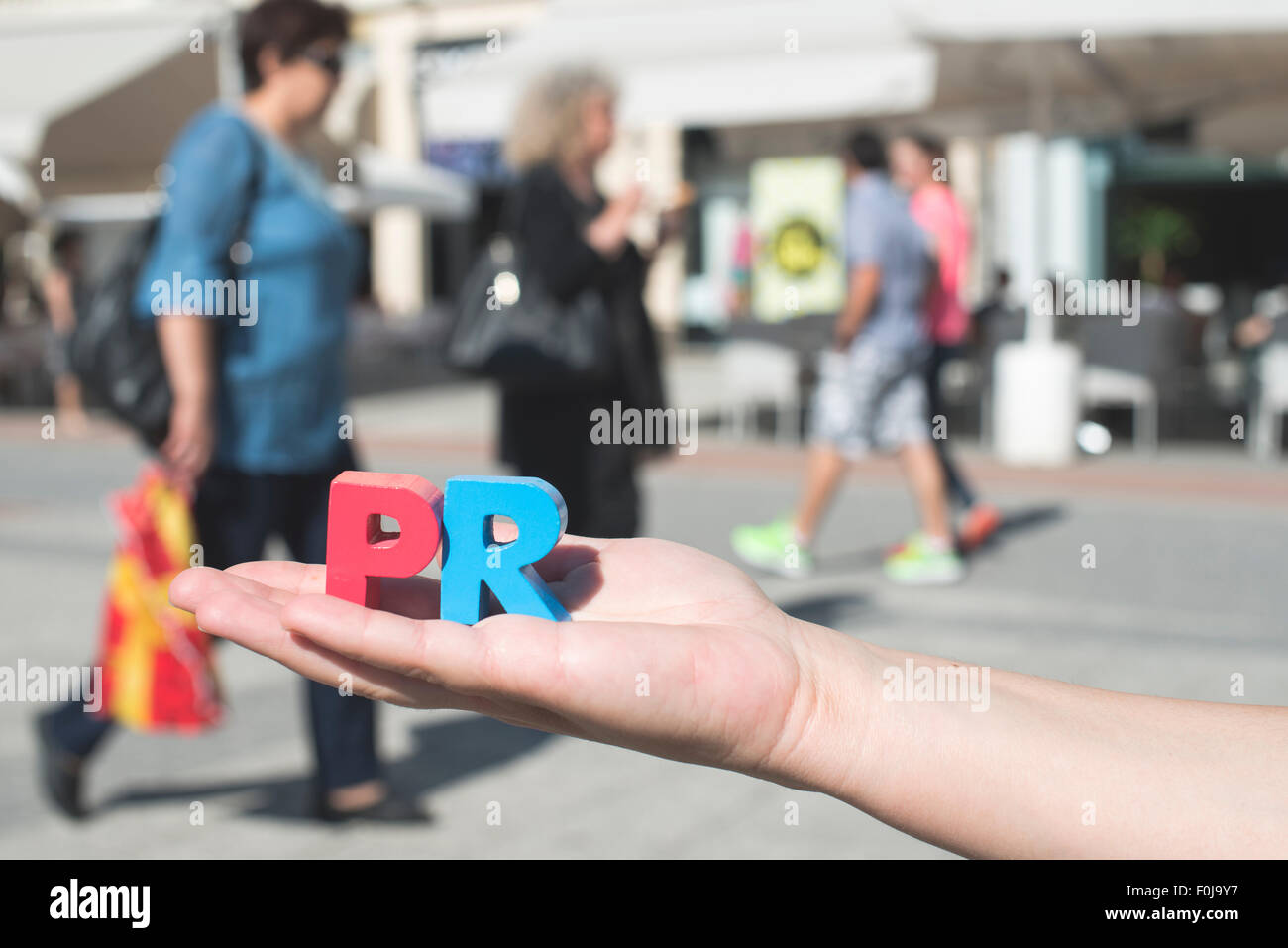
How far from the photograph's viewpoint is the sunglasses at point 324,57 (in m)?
3.75

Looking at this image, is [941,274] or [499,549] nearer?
[499,549]

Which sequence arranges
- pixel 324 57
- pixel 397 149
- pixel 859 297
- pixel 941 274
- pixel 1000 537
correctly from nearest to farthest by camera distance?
pixel 324 57 < pixel 859 297 < pixel 941 274 < pixel 1000 537 < pixel 397 149

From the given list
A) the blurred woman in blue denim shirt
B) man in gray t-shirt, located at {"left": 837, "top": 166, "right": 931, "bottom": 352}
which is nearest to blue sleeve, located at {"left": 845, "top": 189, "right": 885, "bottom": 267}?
man in gray t-shirt, located at {"left": 837, "top": 166, "right": 931, "bottom": 352}

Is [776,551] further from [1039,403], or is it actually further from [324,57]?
[1039,403]

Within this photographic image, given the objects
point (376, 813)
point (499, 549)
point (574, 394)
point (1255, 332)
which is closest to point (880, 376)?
point (574, 394)

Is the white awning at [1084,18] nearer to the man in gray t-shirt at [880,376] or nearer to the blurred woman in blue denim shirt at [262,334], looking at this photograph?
the man in gray t-shirt at [880,376]

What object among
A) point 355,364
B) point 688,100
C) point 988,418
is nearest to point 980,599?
point 688,100

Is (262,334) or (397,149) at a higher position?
(397,149)

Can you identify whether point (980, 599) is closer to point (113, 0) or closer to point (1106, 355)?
point (1106, 355)

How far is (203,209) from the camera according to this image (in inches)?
139

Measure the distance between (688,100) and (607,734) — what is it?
27.4 ft

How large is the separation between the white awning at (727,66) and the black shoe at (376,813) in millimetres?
5572

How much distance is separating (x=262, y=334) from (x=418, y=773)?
1346mm
